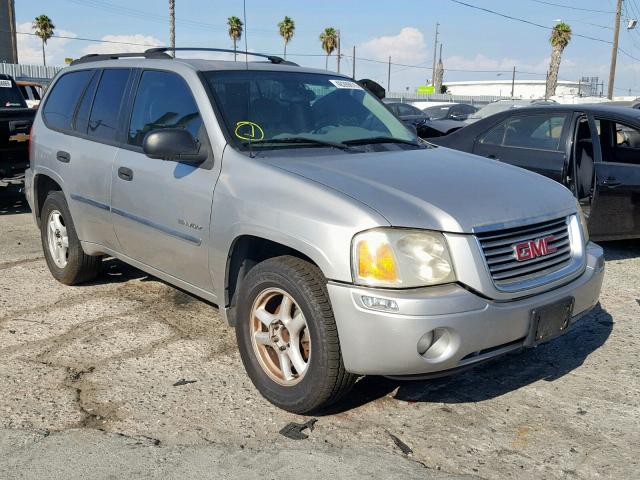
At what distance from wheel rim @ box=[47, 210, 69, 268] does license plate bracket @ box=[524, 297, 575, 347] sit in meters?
3.79

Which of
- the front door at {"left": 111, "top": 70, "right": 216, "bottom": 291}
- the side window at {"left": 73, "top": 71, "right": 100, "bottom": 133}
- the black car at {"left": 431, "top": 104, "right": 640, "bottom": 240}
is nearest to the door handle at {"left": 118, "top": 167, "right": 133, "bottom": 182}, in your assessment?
the front door at {"left": 111, "top": 70, "right": 216, "bottom": 291}

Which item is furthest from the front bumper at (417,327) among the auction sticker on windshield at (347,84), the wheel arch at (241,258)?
the auction sticker on windshield at (347,84)

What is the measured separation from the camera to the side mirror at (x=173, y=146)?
144 inches

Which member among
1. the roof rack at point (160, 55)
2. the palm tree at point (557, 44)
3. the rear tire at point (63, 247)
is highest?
the palm tree at point (557, 44)

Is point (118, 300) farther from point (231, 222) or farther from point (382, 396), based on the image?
point (382, 396)

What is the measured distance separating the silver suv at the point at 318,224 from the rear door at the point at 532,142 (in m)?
2.43

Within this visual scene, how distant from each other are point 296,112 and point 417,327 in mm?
1811

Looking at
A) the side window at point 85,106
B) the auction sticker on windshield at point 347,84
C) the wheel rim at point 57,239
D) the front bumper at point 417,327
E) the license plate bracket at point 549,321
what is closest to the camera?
the front bumper at point 417,327

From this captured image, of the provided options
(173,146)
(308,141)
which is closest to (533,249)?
(308,141)

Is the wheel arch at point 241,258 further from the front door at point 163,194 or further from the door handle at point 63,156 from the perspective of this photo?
the door handle at point 63,156

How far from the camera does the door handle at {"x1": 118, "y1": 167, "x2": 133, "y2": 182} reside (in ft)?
14.2

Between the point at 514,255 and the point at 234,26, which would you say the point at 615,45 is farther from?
the point at 514,255

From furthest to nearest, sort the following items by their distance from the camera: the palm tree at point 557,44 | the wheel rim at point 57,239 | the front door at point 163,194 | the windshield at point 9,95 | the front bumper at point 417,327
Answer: the palm tree at point 557,44 < the windshield at point 9,95 < the wheel rim at point 57,239 < the front door at point 163,194 < the front bumper at point 417,327

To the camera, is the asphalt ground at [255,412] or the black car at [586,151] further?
the black car at [586,151]
